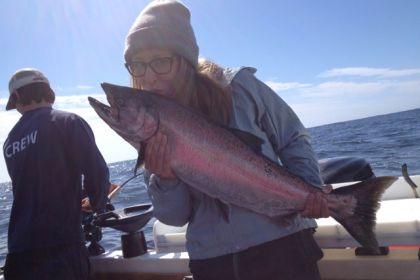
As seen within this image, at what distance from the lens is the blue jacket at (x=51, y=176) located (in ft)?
12.8

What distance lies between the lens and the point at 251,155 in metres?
2.58

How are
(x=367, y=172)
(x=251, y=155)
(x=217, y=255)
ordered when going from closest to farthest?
(x=217, y=255) → (x=251, y=155) → (x=367, y=172)

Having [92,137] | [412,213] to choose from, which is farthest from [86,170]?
[412,213]

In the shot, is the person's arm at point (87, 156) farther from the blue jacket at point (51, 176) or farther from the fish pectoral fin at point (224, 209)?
the fish pectoral fin at point (224, 209)

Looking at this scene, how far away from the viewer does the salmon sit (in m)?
2.51

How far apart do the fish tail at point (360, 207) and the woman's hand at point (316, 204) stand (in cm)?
5

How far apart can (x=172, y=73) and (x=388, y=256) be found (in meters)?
2.25

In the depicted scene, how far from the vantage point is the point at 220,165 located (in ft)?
8.42

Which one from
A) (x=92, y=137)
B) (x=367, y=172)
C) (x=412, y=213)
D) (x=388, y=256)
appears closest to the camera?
(x=388, y=256)

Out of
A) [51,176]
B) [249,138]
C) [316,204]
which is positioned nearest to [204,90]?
[249,138]

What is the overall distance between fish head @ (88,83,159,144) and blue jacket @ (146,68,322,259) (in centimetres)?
35

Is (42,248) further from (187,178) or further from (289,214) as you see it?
(289,214)

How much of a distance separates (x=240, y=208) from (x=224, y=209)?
107mm

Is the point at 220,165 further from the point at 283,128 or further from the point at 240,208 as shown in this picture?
the point at 283,128
